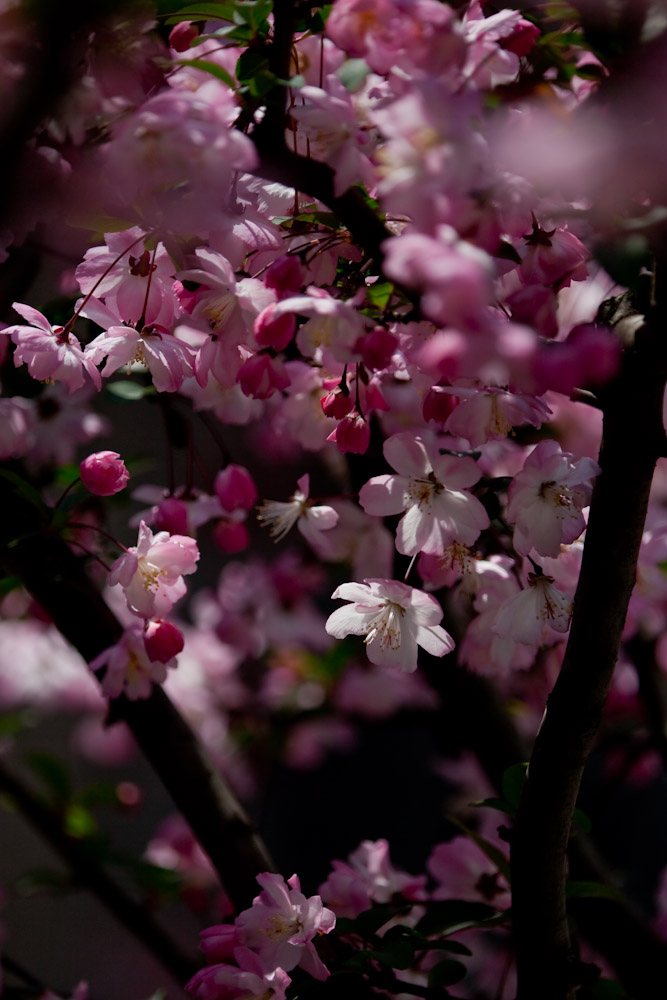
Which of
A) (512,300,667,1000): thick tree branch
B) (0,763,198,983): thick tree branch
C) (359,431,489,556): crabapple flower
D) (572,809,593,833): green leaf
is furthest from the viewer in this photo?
(0,763,198,983): thick tree branch

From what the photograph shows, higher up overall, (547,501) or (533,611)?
(547,501)

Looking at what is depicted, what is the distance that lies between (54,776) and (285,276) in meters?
→ 1.10

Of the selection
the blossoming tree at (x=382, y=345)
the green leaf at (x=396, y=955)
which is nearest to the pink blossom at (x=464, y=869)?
the blossoming tree at (x=382, y=345)

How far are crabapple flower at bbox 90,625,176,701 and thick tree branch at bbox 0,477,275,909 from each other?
50 mm

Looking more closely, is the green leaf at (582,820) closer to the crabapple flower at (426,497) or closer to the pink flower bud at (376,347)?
the crabapple flower at (426,497)

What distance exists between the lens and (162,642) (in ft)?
2.30

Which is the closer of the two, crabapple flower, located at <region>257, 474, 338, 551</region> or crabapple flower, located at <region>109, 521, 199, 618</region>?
crabapple flower, located at <region>109, 521, 199, 618</region>

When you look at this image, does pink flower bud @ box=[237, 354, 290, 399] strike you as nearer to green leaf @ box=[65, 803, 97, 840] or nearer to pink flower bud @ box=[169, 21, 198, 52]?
pink flower bud @ box=[169, 21, 198, 52]

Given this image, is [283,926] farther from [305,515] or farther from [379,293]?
[379,293]

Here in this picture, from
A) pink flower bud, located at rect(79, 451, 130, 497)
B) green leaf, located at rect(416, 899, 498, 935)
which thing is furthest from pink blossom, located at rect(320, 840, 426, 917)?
pink flower bud, located at rect(79, 451, 130, 497)

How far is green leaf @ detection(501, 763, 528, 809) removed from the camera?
2.48 ft

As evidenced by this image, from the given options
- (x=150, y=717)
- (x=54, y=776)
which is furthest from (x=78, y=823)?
(x=150, y=717)

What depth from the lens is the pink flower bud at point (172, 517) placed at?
2.62ft

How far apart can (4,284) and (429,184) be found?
2.12 ft
